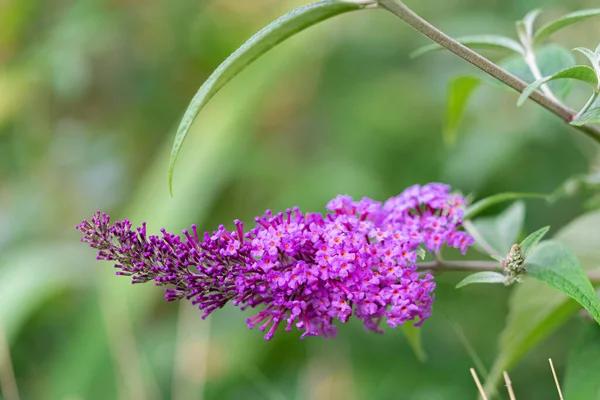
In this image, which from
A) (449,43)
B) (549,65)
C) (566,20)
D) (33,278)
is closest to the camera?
(449,43)

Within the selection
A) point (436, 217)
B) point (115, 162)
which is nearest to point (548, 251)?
point (436, 217)

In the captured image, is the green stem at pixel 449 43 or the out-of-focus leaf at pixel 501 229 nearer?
the green stem at pixel 449 43

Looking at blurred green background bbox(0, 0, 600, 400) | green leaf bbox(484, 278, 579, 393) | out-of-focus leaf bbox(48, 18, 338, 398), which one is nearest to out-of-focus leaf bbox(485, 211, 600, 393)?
green leaf bbox(484, 278, 579, 393)

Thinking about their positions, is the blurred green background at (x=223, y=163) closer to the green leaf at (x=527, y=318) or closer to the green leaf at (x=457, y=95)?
the green leaf at (x=527, y=318)

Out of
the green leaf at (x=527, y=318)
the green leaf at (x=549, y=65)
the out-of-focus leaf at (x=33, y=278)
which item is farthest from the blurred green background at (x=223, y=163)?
the green leaf at (x=549, y=65)

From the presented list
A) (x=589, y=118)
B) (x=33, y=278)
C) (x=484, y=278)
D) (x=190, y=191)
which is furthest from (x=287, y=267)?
(x=33, y=278)

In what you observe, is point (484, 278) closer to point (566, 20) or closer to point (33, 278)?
point (566, 20)
